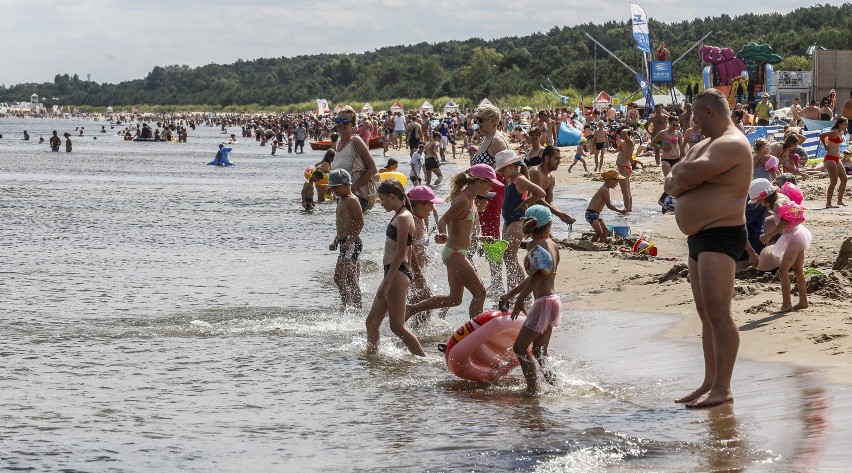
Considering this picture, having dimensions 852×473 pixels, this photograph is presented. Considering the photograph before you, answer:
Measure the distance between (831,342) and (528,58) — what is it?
110576 mm

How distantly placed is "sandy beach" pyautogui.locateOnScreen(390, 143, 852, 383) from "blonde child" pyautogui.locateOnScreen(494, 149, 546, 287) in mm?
993

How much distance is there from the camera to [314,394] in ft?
23.4

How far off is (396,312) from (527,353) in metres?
1.41

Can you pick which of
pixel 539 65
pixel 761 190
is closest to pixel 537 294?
pixel 761 190

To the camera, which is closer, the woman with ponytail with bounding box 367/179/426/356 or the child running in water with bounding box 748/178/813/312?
the woman with ponytail with bounding box 367/179/426/356

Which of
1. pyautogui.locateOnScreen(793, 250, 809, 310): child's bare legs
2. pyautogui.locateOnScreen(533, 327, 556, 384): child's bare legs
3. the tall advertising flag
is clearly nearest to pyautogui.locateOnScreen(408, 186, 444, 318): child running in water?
pyautogui.locateOnScreen(533, 327, 556, 384): child's bare legs

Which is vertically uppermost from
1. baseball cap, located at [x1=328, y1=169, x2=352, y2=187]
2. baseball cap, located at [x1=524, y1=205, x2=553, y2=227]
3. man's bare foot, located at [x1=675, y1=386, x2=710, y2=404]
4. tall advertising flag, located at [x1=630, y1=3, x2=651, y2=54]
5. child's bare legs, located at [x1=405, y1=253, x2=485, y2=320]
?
tall advertising flag, located at [x1=630, y1=3, x2=651, y2=54]

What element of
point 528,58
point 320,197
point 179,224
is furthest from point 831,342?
point 528,58

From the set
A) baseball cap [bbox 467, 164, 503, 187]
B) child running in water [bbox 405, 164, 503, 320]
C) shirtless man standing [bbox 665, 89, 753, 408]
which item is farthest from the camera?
baseball cap [bbox 467, 164, 503, 187]

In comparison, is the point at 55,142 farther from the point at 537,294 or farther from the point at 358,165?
the point at 537,294

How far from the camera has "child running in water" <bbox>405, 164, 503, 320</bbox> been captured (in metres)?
8.05

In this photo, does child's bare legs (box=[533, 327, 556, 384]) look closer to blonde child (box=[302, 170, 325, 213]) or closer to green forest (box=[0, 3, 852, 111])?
blonde child (box=[302, 170, 325, 213])

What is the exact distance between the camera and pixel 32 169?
141 ft

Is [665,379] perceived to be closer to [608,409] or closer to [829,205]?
[608,409]
